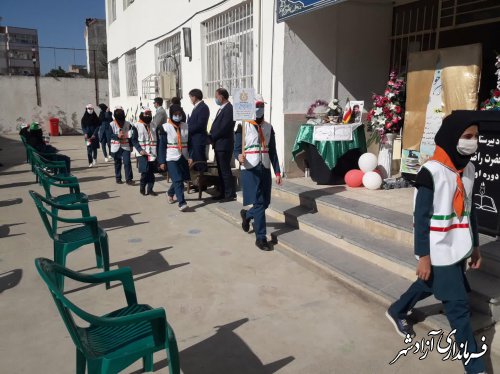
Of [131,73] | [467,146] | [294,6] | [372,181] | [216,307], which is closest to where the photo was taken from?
[467,146]

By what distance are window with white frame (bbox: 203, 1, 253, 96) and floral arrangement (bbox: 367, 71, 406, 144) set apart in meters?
2.74

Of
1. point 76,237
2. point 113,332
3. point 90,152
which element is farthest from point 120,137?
point 113,332

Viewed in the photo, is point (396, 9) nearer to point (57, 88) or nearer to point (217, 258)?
point (217, 258)

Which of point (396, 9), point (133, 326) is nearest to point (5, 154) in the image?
point (396, 9)

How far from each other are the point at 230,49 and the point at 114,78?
11.7 meters

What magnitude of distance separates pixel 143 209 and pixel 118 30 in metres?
12.1

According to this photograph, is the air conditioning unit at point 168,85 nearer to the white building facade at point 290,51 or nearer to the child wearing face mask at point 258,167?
the white building facade at point 290,51

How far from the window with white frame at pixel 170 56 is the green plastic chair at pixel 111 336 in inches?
385

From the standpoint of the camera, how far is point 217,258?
4645 millimetres

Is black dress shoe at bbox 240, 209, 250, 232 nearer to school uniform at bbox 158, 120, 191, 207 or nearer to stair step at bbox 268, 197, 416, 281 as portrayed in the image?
stair step at bbox 268, 197, 416, 281

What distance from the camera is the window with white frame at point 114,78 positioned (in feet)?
60.6

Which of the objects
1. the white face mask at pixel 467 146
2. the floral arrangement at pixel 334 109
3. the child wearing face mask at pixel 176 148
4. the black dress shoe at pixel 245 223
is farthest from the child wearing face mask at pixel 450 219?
the child wearing face mask at pixel 176 148

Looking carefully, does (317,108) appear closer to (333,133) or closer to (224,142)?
(333,133)

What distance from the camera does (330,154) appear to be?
645 cm
